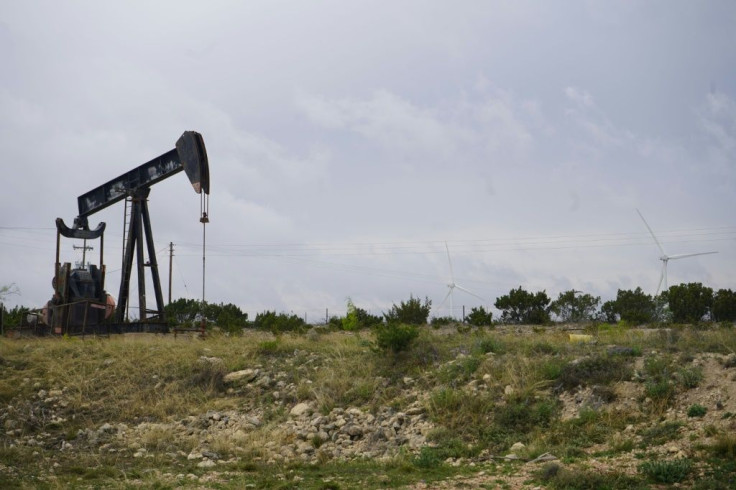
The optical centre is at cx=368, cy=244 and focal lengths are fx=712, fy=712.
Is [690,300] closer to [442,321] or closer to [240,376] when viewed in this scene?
[442,321]

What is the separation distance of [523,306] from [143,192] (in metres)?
18.0

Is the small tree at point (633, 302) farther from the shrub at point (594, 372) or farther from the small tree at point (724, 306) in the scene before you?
the shrub at point (594, 372)

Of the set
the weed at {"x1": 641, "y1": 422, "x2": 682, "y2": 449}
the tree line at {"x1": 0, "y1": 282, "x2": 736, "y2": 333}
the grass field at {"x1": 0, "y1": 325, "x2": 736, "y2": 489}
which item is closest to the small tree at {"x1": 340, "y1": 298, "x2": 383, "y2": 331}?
the tree line at {"x1": 0, "y1": 282, "x2": 736, "y2": 333}

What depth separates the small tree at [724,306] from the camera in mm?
32406

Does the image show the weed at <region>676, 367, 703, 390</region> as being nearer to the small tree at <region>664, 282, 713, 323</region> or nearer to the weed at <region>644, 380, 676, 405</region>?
the weed at <region>644, 380, 676, 405</region>

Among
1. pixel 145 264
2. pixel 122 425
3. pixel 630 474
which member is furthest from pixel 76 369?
pixel 630 474

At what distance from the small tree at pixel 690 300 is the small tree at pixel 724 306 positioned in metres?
0.42

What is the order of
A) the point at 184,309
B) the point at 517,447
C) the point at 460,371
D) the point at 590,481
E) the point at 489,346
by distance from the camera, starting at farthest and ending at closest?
1. the point at 184,309
2. the point at 489,346
3. the point at 460,371
4. the point at 517,447
5. the point at 590,481

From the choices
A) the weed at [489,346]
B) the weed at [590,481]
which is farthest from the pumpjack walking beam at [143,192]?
the weed at [590,481]

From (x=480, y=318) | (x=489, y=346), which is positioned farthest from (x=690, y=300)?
(x=489, y=346)

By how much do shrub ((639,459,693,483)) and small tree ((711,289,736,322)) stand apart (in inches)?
1019

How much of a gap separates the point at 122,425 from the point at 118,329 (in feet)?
30.3

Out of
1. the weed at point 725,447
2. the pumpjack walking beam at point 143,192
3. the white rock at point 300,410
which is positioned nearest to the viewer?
the weed at point 725,447

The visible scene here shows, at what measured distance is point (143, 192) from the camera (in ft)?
84.6
